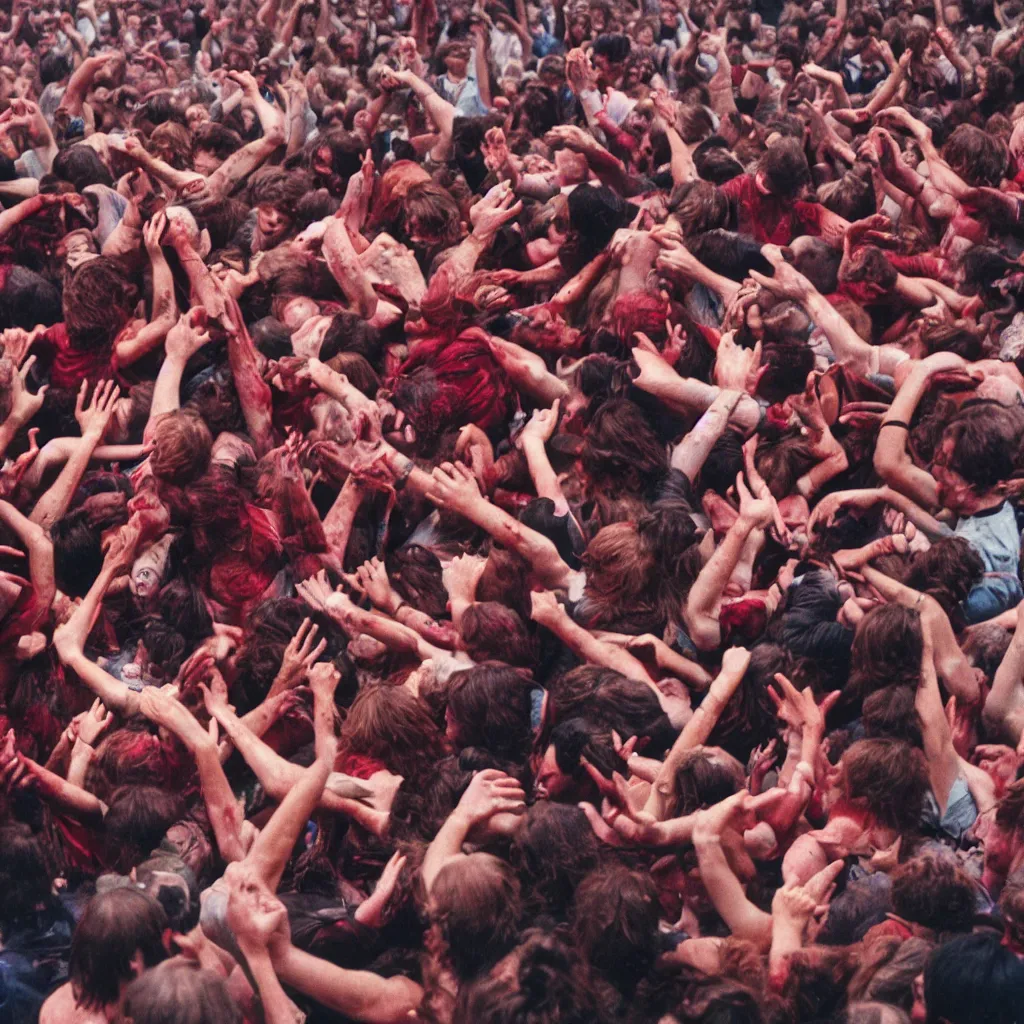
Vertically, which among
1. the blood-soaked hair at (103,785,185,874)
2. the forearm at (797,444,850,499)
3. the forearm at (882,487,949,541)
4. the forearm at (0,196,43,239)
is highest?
the forearm at (882,487,949,541)

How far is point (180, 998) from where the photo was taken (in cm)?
365

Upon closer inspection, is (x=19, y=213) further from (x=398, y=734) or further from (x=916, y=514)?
(x=916, y=514)

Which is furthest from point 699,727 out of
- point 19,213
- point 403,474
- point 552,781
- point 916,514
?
point 19,213

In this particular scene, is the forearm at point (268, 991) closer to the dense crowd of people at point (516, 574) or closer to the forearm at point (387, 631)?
the dense crowd of people at point (516, 574)

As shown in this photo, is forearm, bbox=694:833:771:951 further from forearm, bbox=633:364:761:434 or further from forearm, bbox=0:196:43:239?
forearm, bbox=0:196:43:239

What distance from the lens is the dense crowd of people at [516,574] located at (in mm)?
4219

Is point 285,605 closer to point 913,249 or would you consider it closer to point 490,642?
point 490,642

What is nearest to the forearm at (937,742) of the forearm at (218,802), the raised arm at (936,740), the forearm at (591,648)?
the raised arm at (936,740)

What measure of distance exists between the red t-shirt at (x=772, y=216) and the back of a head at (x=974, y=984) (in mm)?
4376

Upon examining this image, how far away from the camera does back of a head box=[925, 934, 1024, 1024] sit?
12.2 ft

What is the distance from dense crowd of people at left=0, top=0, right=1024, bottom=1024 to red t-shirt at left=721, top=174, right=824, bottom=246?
0.02 metres

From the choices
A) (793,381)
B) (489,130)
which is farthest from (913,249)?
(489,130)

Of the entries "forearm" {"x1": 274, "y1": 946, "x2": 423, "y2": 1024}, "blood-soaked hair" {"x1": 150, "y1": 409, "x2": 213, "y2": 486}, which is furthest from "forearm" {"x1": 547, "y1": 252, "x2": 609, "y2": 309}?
"forearm" {"x1": 274, "y1": 946, "x2": 423, "y2": 1024}

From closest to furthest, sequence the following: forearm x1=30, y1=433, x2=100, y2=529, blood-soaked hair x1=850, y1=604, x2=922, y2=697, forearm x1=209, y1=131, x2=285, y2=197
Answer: blood-soaked hair x1=850, y1=604, x2=922, y2=697
forearm x1=30, y1=433, x2=100, y2=529
forearm x1=209, y1=131, x2=285, y2=197
